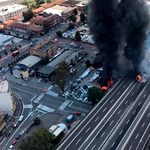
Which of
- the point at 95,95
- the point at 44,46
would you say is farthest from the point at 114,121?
the point at 44,46

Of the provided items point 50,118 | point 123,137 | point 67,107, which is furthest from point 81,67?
point 123,137

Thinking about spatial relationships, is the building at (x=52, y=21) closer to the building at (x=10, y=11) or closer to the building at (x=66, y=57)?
the building at (x=10, y=11)

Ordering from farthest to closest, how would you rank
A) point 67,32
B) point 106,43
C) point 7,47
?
point 67,32
point 7,47
point 106,43

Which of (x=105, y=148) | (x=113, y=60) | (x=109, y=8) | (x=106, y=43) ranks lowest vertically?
(x=105, y=148)

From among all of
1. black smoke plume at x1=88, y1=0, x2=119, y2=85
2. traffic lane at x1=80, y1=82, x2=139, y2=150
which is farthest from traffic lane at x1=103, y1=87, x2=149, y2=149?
black smoke plume at x1=88, y1=0, x2=119, y2=85

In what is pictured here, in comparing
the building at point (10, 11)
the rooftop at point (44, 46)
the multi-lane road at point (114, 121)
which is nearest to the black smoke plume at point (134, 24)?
the multi-lane road at point (114, 121)

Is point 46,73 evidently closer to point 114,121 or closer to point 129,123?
point 114,121

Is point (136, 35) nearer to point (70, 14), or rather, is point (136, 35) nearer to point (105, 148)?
point (105, 148)
